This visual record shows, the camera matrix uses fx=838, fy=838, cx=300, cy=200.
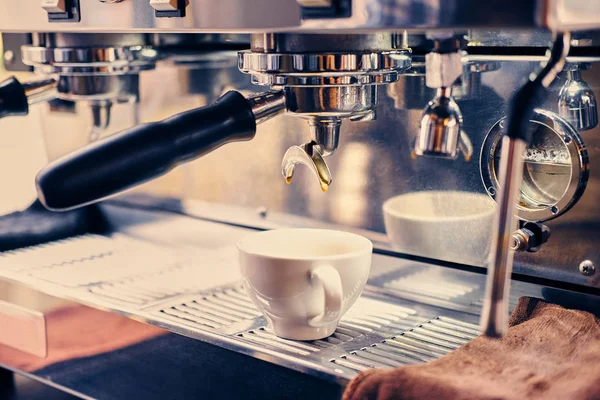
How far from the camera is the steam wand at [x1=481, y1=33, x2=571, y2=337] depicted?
0.43 meters

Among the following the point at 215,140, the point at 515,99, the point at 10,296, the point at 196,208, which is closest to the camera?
the point at 515,99

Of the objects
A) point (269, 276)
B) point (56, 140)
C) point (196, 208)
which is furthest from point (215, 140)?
point (56, 140)

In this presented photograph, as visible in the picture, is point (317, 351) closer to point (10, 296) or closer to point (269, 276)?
point (269, 276)

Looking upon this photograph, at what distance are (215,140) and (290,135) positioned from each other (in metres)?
0.29

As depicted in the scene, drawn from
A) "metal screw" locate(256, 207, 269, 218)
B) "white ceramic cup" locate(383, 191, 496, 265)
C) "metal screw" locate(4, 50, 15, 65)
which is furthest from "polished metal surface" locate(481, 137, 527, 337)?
"metal screw" locate(4, 50, 15, 65)

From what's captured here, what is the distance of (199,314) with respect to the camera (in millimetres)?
685

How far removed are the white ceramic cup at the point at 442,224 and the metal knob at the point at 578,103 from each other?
0.10 m

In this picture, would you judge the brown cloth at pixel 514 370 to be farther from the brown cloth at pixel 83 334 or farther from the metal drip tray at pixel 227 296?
the brown cloth at pixel 83 334

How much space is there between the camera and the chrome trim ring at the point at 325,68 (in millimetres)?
541

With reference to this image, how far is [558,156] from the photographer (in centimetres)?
64

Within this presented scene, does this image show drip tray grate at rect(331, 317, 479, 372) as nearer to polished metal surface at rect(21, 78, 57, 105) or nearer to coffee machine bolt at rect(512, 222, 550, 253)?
coffee machine bolt at rect(512, 222, 550, 253)

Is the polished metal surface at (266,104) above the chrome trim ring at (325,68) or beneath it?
beneath

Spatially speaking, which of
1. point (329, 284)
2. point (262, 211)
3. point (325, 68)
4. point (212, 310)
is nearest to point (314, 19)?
point (325, 68)

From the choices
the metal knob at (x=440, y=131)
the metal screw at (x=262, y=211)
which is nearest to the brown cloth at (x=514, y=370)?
the metal knob at (x=440, y=131)
